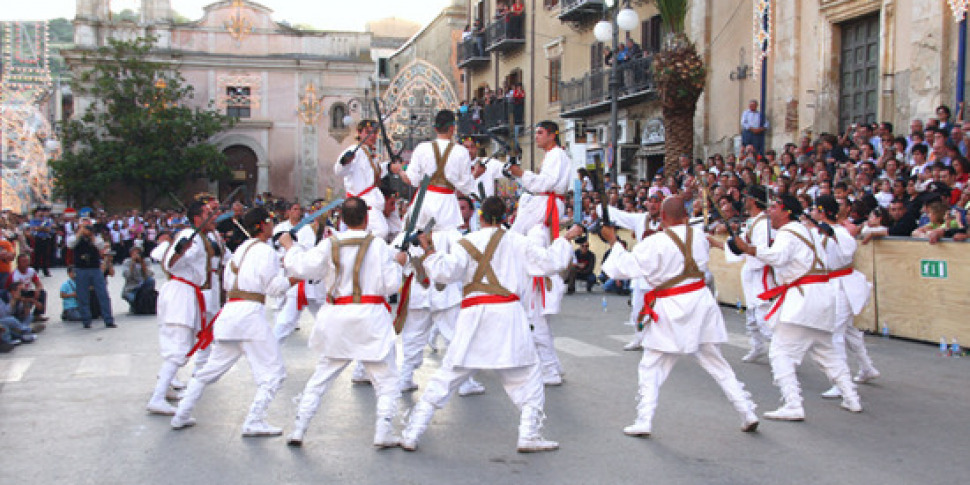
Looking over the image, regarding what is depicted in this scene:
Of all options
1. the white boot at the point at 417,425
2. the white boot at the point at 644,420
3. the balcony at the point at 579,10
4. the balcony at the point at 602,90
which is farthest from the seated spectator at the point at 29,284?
the balcony at the point at 579,10

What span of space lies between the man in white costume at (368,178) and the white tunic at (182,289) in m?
1.90

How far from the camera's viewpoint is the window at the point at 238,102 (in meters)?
46.3

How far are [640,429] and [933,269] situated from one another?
6545 millimetres

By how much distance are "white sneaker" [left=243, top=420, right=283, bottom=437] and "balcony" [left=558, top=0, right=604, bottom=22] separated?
22.2 meters

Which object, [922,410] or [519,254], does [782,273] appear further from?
[519,254]

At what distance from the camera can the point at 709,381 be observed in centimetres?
899

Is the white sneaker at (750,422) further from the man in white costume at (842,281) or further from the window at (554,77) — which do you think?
the window at (554,77)

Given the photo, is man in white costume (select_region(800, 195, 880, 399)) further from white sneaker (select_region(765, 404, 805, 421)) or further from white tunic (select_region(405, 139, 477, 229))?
white tunic (select_region(405, 139, 477, 229))

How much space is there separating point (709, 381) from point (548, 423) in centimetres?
246

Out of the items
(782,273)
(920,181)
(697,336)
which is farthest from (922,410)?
(920,181)

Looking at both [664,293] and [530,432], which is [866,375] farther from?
[530,432]

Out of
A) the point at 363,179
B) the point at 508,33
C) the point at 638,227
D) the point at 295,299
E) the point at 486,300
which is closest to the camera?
the point at 486,300

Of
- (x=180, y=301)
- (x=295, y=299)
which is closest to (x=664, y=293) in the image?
(x=180, y=301)

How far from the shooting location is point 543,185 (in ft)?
28.6
